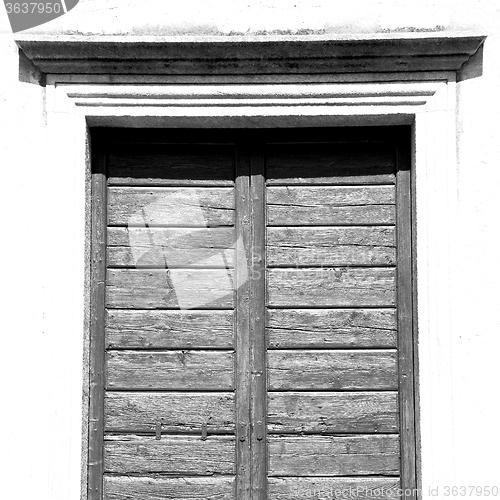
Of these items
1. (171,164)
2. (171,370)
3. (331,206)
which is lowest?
(171,370)

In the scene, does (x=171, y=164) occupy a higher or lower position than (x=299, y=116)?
lower

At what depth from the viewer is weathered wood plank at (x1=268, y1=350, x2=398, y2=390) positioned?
325 centimetres

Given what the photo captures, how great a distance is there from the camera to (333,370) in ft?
10.7

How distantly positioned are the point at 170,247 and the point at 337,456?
1.20m

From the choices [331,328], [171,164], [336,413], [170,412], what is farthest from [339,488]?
[171,164]

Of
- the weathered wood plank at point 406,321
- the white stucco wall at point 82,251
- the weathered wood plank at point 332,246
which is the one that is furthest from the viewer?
the weathered wood plank at point 332,246

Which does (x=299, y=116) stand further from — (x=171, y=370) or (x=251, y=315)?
(x=171, y=370)

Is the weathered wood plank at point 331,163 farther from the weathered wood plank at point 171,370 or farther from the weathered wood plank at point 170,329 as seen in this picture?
the weathered wood plank at point 171,370

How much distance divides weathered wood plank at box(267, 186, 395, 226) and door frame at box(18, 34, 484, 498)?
150mm

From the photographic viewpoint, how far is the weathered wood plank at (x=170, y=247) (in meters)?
3.33

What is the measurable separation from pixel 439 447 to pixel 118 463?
4.61ft

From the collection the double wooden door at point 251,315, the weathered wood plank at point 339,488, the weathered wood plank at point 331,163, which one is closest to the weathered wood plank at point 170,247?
Answer: the double wooden door at point 251,315

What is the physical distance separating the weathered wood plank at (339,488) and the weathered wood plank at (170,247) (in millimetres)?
1031

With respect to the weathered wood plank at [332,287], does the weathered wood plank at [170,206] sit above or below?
above
